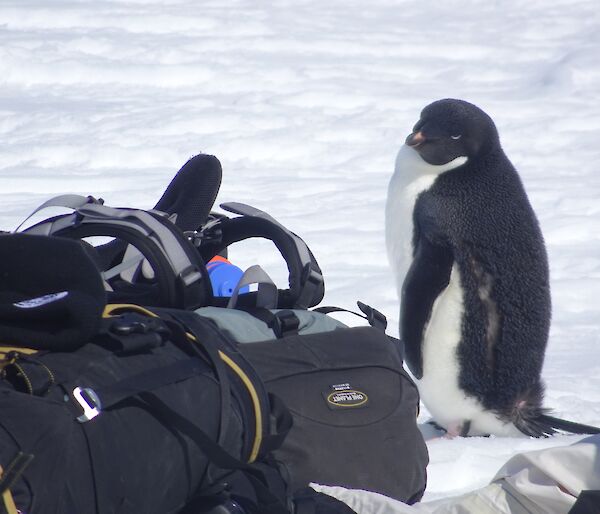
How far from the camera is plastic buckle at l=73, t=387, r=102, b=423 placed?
1.11m

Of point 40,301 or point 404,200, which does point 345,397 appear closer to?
point 40,301

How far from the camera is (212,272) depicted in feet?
6.51

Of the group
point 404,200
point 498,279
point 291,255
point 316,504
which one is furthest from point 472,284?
point 316,504

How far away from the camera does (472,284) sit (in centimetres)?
278

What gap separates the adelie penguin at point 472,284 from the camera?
2717 mm

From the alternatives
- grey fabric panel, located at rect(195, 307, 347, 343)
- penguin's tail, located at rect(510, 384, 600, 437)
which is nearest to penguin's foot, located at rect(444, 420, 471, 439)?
penguin's tail, located at rect(510, 384, 600, 437)

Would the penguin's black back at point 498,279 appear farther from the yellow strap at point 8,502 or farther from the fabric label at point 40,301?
the yellow strap at point 8,502

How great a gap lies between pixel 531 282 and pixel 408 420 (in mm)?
1249

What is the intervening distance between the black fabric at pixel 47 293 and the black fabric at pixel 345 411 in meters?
0.31

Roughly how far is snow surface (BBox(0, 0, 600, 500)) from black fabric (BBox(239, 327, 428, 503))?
346 millimetres

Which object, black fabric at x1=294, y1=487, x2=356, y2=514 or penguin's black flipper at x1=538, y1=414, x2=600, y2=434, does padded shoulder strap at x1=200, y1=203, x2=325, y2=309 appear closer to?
black fabric at x1=294, y1=487, x2=356, y2=514

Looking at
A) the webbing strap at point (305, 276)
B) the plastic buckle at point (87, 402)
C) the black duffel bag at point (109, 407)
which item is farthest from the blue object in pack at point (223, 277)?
the plastic buckle at point (87, 402)

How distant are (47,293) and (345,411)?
1.57 ft

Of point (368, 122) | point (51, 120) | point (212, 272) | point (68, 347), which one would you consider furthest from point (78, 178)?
point (68, 347)
